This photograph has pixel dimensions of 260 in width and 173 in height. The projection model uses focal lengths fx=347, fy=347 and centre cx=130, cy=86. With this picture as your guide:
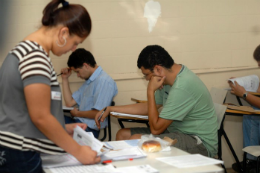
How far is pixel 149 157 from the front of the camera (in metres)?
1.60

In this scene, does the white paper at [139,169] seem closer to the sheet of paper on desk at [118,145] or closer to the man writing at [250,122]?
the sheet of paper on desk at [118,145]

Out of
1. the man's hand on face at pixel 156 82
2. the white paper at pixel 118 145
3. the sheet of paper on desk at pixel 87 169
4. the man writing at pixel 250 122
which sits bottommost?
the man writing at pixel 250 122

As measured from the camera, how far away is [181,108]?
2301 mm

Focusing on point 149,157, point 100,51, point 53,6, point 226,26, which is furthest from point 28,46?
point 226,26

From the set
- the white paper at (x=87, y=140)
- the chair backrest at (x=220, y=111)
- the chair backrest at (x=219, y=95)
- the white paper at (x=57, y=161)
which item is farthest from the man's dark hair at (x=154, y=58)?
the chair backrest at (x=219, y=95)

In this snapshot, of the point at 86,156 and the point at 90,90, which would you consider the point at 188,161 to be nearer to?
the point at 86,156

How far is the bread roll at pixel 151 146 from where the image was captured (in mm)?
1677

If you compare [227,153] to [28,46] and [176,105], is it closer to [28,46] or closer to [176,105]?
[176,105]

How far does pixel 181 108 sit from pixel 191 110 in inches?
3.8

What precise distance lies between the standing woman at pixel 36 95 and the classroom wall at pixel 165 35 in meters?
2.48

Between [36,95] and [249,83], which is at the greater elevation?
[36,95]

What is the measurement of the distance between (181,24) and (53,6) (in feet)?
9.14

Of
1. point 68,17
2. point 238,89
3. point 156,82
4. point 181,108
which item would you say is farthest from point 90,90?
point 68,17

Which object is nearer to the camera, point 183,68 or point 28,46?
point 28,46
